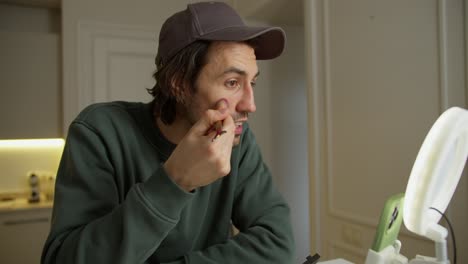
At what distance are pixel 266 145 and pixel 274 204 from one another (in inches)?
84.1

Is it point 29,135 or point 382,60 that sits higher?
point 382,60

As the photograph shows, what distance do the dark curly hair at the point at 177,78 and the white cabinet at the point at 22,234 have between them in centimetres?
228

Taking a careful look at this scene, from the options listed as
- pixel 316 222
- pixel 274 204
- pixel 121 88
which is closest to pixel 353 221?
pixel 316 222

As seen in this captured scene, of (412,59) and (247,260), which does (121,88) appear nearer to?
(412,59)

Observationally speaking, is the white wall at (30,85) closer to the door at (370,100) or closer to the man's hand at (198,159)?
the door at (370,100)

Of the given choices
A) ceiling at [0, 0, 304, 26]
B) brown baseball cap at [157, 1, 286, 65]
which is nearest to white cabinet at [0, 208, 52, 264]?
ceiling at [0, 0, 304, 26]

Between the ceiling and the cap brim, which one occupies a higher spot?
the ceiling

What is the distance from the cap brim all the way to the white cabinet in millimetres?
2445

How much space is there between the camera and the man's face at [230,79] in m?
0.79

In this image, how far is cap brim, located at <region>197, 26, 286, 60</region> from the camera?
2.49 ft

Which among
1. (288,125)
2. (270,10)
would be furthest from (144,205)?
(288,125)

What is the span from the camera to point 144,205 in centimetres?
57

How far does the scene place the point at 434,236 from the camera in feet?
1.93

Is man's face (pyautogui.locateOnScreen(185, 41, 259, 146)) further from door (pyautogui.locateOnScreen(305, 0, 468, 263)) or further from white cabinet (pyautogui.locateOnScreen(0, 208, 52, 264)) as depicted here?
white cabinet (pyautogui.locateOnScreen(0, 208, 52, 264))
